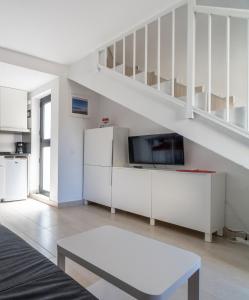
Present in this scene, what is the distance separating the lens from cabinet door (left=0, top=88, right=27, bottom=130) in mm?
4646

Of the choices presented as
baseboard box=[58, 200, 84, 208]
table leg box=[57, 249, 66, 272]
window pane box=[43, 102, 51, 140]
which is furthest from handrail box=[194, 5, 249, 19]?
window pane box=[43, 102, 51, 140]

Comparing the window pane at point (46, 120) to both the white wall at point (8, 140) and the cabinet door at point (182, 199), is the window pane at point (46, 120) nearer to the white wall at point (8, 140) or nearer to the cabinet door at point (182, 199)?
the white wall at point (8, 140)

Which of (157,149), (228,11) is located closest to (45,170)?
(157,149)

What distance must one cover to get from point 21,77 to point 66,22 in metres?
1.78

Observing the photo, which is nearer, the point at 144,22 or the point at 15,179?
the point at 144,22

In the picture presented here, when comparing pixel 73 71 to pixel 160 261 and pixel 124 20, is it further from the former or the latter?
pixel 160 261

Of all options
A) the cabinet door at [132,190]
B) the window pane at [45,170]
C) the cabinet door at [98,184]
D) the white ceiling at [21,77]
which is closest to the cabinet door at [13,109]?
the white ceiling at [21,77]

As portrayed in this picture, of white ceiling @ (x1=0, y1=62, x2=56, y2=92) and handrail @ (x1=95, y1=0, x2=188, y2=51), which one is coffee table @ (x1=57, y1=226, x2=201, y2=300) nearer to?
handrail @ (x1=95, y1=0, x2=188, y2=51)

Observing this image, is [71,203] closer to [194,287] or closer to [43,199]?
[43,199]

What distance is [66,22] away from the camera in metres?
2.78

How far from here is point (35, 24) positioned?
2816mm

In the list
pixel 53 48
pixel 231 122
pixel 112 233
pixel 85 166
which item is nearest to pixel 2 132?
pixel 85 166

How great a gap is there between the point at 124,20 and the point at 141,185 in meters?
2.19

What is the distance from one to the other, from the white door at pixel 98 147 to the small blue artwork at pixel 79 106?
1.33 feet
